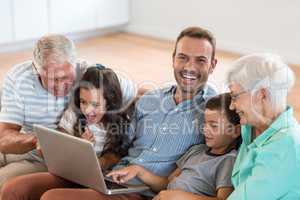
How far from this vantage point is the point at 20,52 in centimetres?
484

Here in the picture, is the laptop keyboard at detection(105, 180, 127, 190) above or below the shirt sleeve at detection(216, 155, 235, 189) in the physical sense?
below

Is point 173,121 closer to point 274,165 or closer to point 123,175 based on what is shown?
point 123,175

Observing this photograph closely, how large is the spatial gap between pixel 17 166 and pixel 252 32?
9.36ft

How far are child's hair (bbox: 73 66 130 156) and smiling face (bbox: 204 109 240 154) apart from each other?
0.42m

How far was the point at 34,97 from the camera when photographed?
2414 millimetres

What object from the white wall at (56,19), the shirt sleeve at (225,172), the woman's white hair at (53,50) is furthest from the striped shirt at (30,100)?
Result: the white wall at (56,19)

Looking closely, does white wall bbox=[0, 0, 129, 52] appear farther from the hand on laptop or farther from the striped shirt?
the hand on laptop

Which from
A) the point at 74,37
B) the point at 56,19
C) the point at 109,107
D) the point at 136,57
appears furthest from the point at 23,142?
the point at 74,37

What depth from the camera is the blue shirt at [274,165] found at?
5.67 ft

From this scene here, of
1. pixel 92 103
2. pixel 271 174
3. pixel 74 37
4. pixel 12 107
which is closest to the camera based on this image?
pixel 271 174

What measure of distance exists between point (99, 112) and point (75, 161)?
285 mm

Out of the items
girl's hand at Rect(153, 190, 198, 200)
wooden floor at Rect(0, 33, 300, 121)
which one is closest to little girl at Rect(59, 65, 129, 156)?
girl's hand at Rect(153, 190, 198, 200)

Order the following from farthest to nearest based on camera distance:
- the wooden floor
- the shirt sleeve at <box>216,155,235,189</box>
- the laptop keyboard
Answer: the wooden floor < the laptop keyboard < the shirt sleeve at <box>216,155,235,189</box>

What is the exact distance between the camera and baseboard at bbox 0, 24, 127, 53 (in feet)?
15.8
